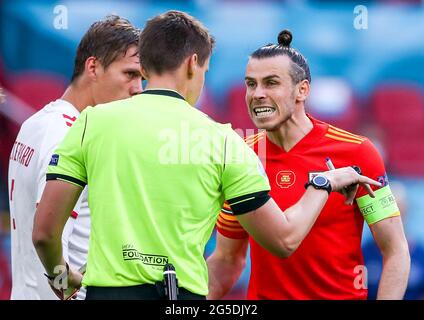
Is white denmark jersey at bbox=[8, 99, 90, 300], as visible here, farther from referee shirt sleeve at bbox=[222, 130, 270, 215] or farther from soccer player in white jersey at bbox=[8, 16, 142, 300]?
referee shirt sleeve at bbox=[222, 130, 270, 215]

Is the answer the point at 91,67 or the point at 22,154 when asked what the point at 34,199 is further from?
the point at 91,67

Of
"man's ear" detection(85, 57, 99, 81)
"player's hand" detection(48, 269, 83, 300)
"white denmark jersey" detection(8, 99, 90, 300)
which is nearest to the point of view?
"player's hand" detection(48, 269, 83, 300)

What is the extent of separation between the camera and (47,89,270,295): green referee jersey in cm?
330

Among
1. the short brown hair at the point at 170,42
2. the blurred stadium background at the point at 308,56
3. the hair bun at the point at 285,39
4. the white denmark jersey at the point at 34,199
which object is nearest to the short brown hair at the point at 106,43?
the white denmark jersey at the point at 34,199

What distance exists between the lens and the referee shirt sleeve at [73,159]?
11.2 feet

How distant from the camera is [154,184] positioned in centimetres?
330

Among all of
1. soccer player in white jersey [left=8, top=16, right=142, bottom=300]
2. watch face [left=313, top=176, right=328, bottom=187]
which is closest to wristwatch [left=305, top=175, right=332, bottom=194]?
watch face [left=313, top=176, right=328, bottom=187]

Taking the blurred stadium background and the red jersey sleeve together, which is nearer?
the red jersey sleeve

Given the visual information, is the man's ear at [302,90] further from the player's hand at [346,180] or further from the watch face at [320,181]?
the watch face at [320,181]

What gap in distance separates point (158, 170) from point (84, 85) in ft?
5.11

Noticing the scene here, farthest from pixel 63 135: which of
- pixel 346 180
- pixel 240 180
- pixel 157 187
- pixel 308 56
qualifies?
pixel 308 56

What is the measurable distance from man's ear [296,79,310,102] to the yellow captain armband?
2.35ft

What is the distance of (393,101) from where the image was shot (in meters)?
10.5
